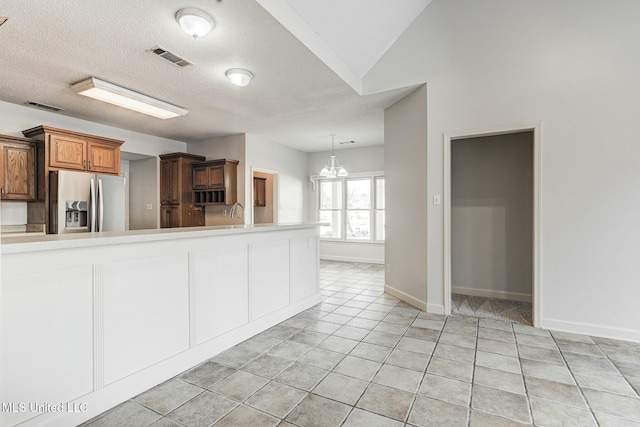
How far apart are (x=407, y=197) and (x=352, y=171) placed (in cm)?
355

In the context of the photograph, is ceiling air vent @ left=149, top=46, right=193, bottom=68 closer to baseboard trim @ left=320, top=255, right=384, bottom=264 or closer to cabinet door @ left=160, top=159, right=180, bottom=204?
cabinet door @ left=160, top=159, right=180, bottom=204

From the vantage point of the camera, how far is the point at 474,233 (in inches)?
176

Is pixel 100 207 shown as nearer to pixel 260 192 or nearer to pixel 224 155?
pixel 224 155

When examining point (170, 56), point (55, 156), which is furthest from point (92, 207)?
point (170, 56)

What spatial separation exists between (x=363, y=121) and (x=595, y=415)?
4565mm

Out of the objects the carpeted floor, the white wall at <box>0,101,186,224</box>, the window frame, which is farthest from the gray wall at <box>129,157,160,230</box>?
the carpeted floor

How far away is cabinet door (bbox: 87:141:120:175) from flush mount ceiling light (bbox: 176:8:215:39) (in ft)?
10.3

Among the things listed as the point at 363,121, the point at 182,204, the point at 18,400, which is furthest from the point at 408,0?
the point at 182,204

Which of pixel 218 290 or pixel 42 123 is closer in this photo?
pixel 218 290

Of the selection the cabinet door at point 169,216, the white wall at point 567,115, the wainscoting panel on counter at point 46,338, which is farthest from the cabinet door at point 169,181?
the white wall at point 567,115

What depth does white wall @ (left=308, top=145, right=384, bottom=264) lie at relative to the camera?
7289mm

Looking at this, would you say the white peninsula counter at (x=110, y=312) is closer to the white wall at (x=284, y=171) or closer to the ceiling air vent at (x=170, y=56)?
the ceiling air vent at (x=170, y=56)

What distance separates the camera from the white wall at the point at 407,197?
3848mm

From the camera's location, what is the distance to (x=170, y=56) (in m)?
3.08
